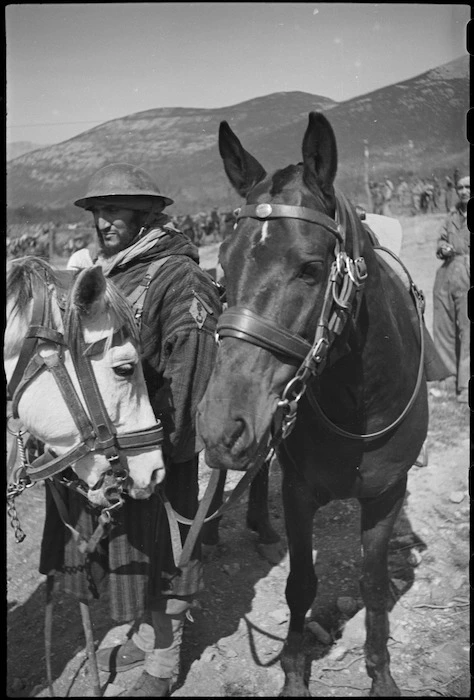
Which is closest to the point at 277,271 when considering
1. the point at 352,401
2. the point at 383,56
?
the point at 352,401

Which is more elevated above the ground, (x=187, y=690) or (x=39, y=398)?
(x=39, y=398)

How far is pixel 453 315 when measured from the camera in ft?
24.0

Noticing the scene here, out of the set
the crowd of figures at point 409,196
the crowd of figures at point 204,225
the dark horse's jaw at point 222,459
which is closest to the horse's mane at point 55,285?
the dark horse's jaw at point 222,459

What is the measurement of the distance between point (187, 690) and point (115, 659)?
0.44m

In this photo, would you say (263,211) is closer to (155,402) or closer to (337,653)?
(155,402)

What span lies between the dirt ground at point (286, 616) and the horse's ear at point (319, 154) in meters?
2.38

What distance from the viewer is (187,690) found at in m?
2.98

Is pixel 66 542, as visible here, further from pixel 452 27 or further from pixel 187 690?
pixel 452 27

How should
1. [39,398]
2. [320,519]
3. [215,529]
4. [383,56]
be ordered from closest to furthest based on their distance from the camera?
[39,398]
[383,56]
[215,529]
[320,519]

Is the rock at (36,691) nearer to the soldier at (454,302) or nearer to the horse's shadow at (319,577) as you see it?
the horse's shadow at (319,577)

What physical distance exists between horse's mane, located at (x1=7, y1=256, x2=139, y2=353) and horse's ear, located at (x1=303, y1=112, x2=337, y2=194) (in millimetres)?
837

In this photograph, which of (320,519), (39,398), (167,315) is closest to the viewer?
(39,398)

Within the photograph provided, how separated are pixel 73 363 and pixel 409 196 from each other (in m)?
19.7

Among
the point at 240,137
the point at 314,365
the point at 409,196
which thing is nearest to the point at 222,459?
the point at 314,365
